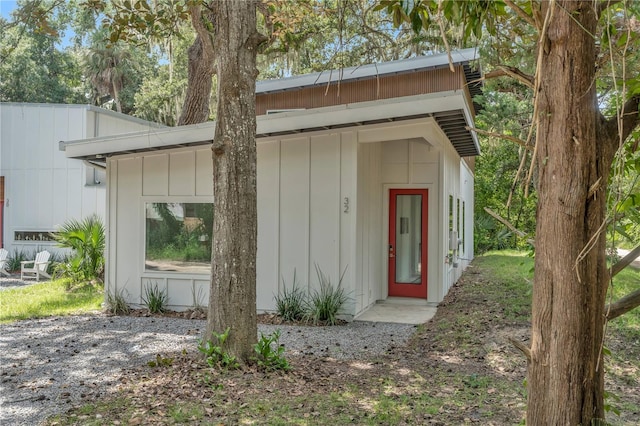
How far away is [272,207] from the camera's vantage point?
9.23m

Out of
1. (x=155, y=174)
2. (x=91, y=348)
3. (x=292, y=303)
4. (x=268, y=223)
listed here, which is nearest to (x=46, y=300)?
(x=155, y=174)

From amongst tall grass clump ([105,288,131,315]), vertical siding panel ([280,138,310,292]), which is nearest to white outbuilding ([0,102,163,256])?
tall grass clump ([105,288,131,315])

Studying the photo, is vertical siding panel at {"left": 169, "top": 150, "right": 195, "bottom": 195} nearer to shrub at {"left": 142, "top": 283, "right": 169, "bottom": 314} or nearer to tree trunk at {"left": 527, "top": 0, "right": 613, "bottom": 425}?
shrub at {"left": 142, "top": 283, "right": 169, "bottom": 314}

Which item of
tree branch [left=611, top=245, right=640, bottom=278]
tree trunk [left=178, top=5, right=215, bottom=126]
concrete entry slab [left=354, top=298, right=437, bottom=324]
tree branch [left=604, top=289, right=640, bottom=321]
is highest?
tree trunk [left=178, top=5, right=215, bottom=126]

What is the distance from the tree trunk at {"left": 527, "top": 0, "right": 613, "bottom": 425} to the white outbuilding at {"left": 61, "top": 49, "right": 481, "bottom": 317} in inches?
231

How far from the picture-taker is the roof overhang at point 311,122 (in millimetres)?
7801

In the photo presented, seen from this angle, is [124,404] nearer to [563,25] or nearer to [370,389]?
[370,389]

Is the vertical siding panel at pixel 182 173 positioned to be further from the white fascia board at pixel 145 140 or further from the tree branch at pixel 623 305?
the tree branch at pixel 623 305

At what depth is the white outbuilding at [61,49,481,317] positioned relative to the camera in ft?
28.3

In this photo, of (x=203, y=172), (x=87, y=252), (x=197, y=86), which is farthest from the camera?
(x=197, y=86)

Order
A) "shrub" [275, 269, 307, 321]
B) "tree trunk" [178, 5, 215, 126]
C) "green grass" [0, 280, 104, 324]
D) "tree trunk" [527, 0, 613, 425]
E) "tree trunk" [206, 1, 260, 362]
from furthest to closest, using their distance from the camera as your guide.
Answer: "tree trunk" [178, 5, 215, 126]
"green grass" [0, 280, 104, 324]
"shrub" [275, 269, 307, 321]
"tree trunk" [206, 1, 260, 362]
"tree trunk" [527, 0, 613, 425]

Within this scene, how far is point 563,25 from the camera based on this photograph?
1682 mm

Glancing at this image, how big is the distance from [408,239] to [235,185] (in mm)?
6240

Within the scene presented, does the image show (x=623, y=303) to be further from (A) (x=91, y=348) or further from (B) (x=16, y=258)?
(B) (x=16, y=258)
